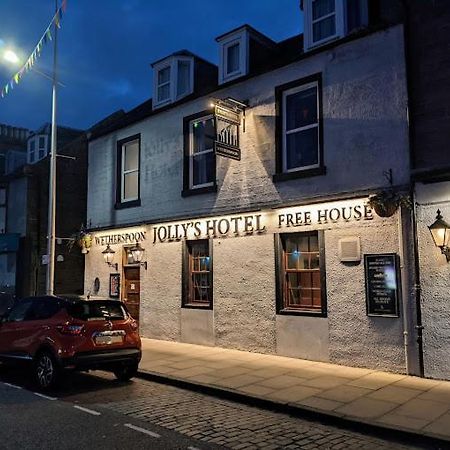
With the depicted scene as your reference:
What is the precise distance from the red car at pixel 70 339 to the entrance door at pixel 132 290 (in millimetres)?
5449

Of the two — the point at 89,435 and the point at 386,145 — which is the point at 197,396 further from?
the point at 386,145

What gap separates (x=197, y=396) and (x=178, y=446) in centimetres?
257

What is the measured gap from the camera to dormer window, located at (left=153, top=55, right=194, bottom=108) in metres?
14.5

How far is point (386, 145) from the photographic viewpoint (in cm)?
949

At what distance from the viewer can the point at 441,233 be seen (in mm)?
8375

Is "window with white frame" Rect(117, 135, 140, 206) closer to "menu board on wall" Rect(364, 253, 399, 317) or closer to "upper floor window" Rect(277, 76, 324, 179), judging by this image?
"upper floor window" Rect(277, 76, 324, 179)

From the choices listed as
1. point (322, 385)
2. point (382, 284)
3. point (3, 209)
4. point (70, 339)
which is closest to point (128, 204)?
point (70, 339)

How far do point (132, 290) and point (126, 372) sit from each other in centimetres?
595

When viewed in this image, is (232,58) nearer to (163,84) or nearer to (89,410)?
(163,84)

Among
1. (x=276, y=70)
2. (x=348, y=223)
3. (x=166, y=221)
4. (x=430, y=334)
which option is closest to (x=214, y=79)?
(x=276, y=70)

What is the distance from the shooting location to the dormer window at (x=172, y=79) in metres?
14.5

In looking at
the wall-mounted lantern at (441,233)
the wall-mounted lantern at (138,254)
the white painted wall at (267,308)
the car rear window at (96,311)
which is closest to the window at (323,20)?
the white painted wall at (267,308)

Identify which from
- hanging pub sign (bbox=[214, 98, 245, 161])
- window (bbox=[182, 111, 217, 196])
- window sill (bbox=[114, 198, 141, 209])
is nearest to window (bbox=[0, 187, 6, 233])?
window sill (bbox=[114, 198, 141, 209])

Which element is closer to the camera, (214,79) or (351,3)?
(351,3)
